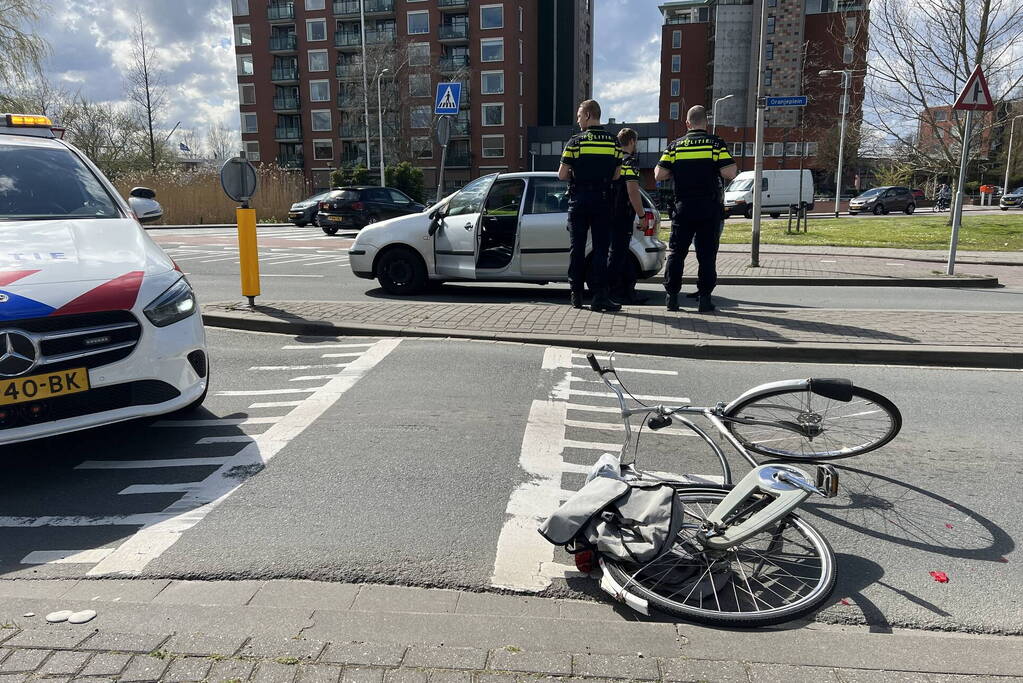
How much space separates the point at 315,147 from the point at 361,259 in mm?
65681

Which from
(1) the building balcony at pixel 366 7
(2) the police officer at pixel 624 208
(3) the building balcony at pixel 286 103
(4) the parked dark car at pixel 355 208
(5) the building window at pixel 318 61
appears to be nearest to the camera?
(2) the police officer at pixel 624 208

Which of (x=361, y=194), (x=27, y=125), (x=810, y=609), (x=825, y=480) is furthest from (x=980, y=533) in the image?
(x=361, y=194)

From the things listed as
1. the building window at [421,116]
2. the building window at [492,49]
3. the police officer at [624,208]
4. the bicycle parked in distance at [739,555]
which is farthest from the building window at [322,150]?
the bicycle parked in distance at [739,555]

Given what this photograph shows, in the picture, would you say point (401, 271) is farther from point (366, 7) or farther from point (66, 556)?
point (366, 7)

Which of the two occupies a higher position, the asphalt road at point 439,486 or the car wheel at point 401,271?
the car wheel at point 401,271

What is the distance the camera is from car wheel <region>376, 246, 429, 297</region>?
406 inches

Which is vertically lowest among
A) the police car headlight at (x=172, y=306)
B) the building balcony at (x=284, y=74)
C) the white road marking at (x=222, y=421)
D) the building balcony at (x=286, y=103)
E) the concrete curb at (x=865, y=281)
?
→ the white road marking at (x=222, y=421)

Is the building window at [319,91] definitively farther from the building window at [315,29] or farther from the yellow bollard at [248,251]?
the yellow bollard at [248,251]

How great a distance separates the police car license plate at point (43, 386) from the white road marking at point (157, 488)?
55 centimetres

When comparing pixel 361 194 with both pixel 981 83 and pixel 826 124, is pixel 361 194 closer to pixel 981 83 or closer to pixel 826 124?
pixel 981 83

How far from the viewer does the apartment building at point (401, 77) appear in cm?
6475

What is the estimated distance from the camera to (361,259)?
1053cm

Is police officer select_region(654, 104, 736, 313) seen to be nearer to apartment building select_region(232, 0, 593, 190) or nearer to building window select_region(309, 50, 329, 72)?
apartment building select_region(232, 0, 593, 190)

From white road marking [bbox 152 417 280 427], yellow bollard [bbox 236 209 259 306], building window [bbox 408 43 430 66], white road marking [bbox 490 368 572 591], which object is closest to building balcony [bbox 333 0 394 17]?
building window [bbox 408 43 430 66]
